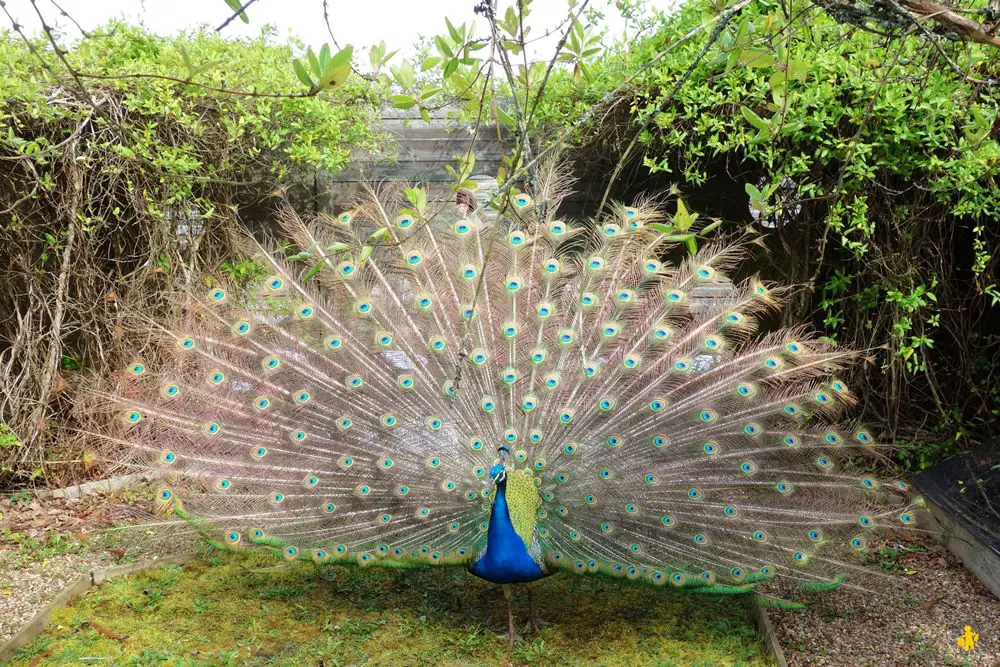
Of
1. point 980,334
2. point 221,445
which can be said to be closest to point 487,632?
point 221,445

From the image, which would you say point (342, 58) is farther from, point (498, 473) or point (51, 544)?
point (51, 544)

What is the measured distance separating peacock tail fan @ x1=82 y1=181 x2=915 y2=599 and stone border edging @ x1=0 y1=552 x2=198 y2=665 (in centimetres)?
79

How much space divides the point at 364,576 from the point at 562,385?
5.28 ft

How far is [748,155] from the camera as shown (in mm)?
4500

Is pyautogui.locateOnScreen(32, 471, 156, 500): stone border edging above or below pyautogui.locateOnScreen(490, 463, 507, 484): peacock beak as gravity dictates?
below

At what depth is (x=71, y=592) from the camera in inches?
158

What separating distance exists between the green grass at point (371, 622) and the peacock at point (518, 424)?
13.4 inches

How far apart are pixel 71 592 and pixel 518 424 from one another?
2.43m

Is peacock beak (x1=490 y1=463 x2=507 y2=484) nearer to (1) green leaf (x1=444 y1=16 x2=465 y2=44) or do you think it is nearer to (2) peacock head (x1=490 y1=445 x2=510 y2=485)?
(2) peacock head (x1=490 y1=445 x2=510 y2=485)

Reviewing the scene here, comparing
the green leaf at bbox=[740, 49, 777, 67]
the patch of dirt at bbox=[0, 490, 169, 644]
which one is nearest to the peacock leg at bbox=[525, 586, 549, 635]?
the patch of dirt at bbox=[0, 490, 169, 644]

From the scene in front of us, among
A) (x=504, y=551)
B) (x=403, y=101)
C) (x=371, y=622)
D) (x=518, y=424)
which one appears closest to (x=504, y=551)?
(x=504, y=551)

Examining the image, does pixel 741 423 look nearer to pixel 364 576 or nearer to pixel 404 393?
pixel 404 393

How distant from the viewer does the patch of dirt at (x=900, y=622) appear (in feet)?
11.4

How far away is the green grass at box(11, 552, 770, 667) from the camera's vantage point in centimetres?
351
